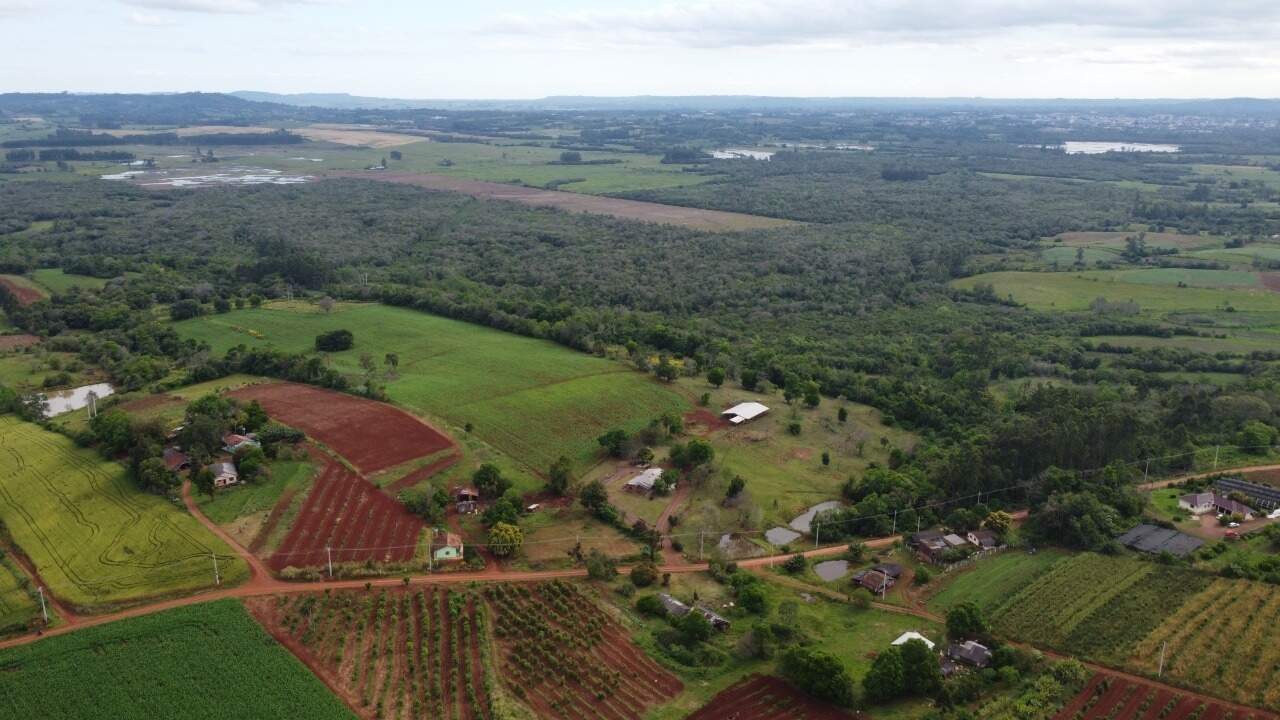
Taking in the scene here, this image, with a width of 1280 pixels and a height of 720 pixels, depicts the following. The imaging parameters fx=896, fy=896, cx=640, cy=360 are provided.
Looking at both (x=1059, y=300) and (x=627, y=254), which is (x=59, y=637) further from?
(x=1059, y=300)

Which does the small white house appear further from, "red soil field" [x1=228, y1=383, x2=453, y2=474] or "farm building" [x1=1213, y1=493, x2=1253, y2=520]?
"farm building" [x1=1213, y1=493, x2=1253, y2=520]

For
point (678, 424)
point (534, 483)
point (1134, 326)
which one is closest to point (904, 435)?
point (678, 424)

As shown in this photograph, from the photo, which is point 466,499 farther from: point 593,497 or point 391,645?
point 391,645

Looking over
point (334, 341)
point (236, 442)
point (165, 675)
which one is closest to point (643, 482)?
point (236, 442)

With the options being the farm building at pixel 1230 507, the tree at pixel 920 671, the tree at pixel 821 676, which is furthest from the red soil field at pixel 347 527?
the farm building at pixel 1230 507

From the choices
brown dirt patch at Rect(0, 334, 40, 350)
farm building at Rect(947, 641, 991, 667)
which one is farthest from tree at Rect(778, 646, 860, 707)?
brown dirt patch at Rect(0, 334, 40, 350)

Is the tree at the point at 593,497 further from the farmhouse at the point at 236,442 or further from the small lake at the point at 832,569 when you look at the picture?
the farmhouse at the point at 236,442

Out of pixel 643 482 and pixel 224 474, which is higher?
pixel 224 474
